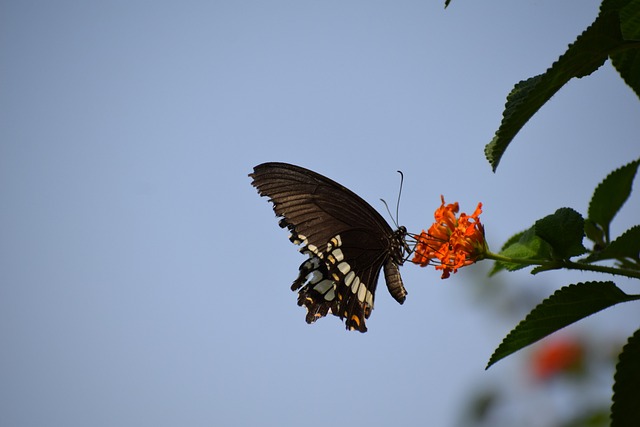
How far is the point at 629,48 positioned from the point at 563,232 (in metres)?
0.51

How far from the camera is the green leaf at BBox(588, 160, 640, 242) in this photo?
1547 millimetres

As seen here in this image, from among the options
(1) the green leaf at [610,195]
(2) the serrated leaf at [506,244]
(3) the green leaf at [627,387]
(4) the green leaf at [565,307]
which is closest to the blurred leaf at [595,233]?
(1) the green leaf at [610,195]

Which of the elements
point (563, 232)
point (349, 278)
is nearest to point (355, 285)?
point (349, 278)

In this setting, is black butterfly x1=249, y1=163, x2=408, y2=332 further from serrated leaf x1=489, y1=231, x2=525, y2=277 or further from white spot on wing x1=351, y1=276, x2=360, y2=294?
serrated leaf x1=489, y1=231, x2=525, y2=277

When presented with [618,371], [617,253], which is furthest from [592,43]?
[618,371]

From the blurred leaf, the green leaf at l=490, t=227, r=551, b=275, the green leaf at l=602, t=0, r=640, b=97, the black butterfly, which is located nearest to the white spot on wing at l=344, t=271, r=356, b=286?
the black butterfly

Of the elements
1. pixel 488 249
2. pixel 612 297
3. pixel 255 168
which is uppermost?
pixel 255 168

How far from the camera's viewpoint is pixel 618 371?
1105mm

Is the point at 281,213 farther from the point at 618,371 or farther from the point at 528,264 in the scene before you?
the point at 618,371

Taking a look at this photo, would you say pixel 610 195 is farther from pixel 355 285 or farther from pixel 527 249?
pixel 355 285

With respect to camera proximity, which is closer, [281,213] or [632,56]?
[632,56]

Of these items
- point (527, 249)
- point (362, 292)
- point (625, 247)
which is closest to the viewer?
point (625, 247)

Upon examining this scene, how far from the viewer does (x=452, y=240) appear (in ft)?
6.15

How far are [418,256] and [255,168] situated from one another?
89 cm
